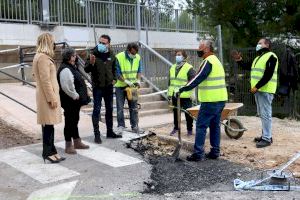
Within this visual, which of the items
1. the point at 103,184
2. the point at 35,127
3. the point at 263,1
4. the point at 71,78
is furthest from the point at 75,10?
the point at 103,184

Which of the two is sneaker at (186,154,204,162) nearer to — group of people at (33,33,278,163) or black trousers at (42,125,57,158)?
group of people at (33,33,278,163)

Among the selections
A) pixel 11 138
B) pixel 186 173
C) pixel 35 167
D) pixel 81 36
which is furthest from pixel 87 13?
pixel 186 173

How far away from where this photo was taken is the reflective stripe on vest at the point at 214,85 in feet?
24.0

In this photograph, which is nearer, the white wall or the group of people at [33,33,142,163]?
the group of people at [33,33,142,163]

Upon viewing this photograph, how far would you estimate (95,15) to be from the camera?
727 inches

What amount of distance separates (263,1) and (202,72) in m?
9.30

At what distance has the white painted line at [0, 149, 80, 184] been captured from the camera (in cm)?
637

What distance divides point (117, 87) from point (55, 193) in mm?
3637

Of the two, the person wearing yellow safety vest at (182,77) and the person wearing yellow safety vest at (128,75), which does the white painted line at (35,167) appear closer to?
the person wearing yellow safety vest at (128,75)

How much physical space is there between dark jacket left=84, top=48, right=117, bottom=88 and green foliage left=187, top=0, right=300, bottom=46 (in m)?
8.42

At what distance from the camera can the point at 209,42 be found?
24.4 feet

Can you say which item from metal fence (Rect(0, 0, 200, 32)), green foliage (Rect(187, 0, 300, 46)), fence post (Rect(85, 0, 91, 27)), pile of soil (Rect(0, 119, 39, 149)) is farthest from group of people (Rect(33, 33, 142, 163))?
fence post (Rect(85, 0, 91, 27))

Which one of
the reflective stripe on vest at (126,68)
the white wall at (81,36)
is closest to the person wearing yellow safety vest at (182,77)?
the reflective stripe on vest at (126,68)

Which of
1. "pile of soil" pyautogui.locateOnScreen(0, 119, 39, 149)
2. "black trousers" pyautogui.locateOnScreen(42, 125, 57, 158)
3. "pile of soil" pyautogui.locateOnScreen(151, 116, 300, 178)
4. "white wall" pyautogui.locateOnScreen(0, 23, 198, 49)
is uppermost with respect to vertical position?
"white wall" pyautogui.locateOnScreen(0, 23, 198, 49)
